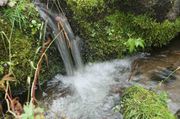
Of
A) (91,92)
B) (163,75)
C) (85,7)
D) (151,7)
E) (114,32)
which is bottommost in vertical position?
(163,75)

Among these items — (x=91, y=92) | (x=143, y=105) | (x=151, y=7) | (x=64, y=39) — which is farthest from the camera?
(x=151, y=7)

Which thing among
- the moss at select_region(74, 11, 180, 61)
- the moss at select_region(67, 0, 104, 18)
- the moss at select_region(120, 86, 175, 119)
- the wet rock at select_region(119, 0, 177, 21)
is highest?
the moss at select_region(67, 0, 104, 18)

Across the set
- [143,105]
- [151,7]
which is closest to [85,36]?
[151,7]

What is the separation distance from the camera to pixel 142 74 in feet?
17.3

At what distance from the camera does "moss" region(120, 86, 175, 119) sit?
3918 mm

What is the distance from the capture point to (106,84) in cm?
506

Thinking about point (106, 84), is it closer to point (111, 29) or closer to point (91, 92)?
point (91, 92)

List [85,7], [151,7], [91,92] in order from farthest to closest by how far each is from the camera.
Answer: [151,7] → [85,7] → [91,92]

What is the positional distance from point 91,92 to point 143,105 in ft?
3.56

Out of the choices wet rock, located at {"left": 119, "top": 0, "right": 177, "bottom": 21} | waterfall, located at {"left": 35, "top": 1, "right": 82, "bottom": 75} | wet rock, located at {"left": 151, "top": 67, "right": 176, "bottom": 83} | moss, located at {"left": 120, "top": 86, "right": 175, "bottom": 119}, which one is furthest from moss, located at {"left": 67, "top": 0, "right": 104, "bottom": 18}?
moss, located at {"left": 120, "top": 86, "right": 175, "bottom": 119}

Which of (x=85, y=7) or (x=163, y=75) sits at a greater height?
(x=85, y=7)

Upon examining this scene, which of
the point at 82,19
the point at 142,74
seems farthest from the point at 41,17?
the point at 142,74

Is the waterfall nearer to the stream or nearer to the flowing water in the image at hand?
the flowing water

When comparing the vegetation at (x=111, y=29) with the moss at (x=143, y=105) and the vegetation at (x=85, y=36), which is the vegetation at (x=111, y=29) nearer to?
the vegetation at (x=85, y=36)
